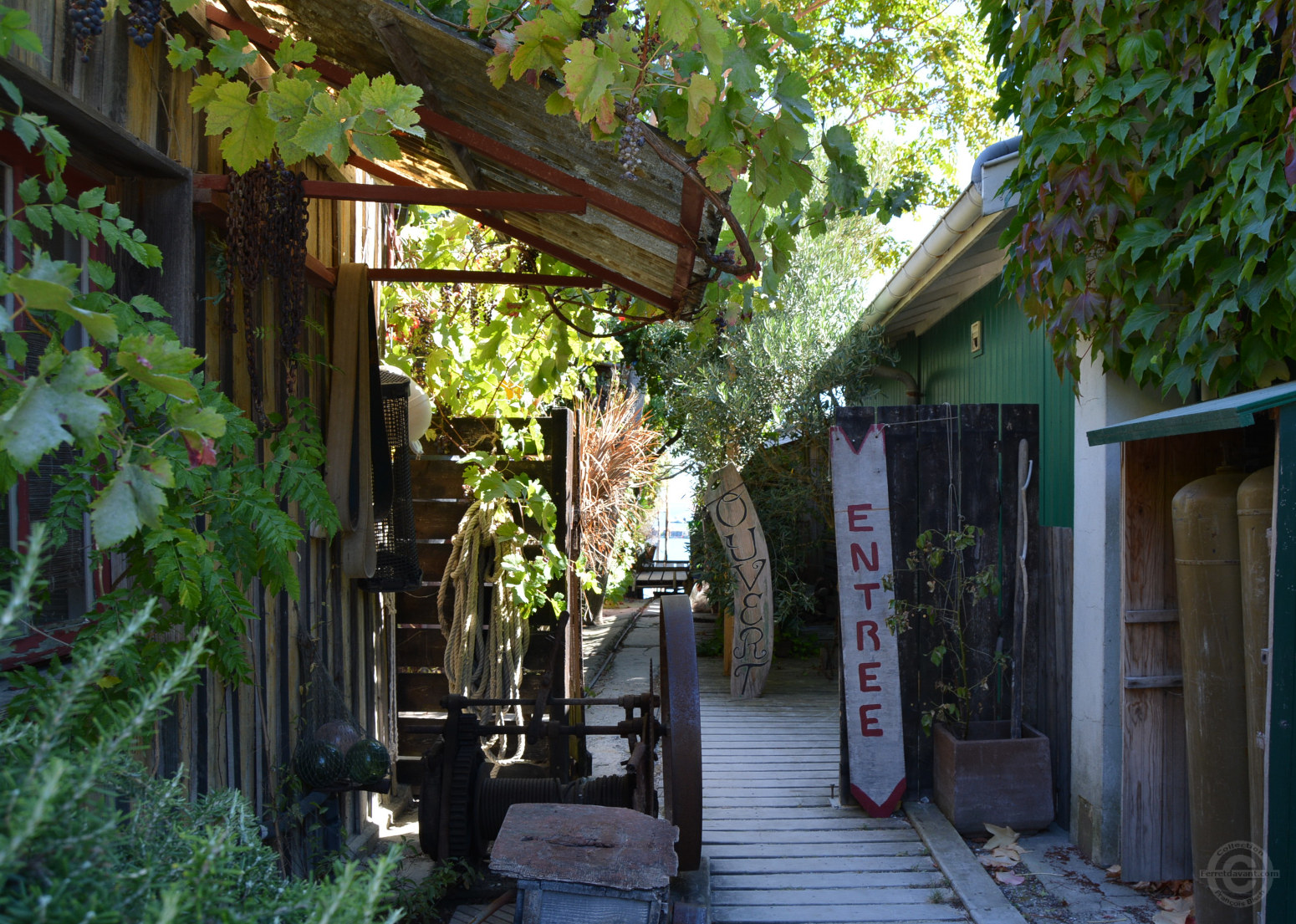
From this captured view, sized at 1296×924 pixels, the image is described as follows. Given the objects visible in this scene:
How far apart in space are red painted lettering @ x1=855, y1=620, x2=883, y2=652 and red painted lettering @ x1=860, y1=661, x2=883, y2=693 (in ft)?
0.27

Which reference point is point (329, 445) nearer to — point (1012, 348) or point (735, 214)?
point (735, 214)

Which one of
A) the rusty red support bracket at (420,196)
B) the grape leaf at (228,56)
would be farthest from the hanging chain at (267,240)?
the grape leaf at (228,56)

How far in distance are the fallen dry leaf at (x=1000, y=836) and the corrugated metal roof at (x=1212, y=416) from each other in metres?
2.00

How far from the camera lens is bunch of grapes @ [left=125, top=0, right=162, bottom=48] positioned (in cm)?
232

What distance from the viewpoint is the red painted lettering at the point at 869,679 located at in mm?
4703

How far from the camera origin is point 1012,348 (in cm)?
565

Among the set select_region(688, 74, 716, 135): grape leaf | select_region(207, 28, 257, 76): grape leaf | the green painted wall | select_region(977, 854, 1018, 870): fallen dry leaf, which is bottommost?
select_region(977, 854, 1018, 870): fallen dry leaf

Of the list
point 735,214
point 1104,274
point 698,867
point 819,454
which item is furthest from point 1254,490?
point 819,454

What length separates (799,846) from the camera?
14.0ft

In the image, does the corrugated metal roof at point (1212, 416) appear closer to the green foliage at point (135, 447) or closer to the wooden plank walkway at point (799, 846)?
the wooden plank walkway at point (799, 846)

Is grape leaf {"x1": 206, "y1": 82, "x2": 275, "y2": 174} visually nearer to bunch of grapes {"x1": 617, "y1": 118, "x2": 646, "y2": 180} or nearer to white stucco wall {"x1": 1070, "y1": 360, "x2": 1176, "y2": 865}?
bunch of grapes {"x1": 617, "y1": 118, "x2": 646, "y2": 180}

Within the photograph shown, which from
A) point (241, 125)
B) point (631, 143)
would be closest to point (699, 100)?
point (631, 143)

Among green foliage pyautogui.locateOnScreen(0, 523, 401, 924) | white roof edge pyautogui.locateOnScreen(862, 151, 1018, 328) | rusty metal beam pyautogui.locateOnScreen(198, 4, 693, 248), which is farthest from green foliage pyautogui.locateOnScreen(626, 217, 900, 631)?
green foliage pyautogui.locateOnScreen(0, 523, 401, 924)
